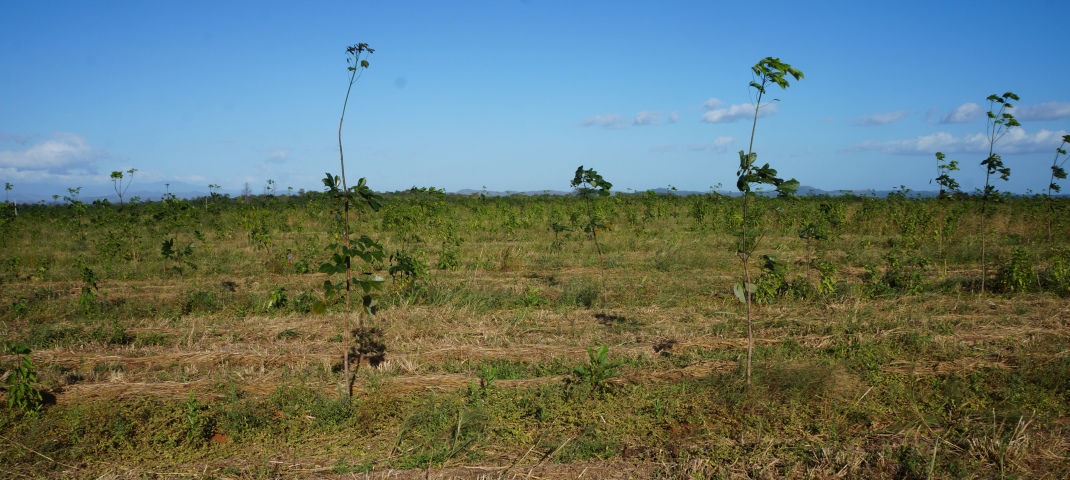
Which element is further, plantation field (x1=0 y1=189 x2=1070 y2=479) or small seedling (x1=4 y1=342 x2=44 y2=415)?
small seedling (x1=4 y1=342 x2=44 y2=415)

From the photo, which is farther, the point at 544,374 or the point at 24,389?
the point at 544,374

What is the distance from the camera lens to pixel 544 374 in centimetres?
605

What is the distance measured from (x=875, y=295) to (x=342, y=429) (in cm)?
773

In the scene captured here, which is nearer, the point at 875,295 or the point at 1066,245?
the point at 875,295

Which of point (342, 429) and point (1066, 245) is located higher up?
point (1066, 245)

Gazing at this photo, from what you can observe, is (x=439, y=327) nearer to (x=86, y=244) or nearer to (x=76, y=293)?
(x=76, y=293)

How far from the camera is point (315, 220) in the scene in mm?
21844

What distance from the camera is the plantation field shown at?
14.3ft

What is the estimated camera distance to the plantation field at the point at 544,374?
14.3 feet

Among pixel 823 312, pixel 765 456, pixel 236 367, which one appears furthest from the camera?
pixel 823 312

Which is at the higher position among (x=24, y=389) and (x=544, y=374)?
(x=24, y=389)

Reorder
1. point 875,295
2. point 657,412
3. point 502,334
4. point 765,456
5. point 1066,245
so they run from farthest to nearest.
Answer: point 1066,245, point 875,295, point 502,334, point 657,412, point 765,456

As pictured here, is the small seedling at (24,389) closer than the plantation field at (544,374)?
No

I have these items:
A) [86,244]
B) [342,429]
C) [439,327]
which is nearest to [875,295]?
[439,327]
